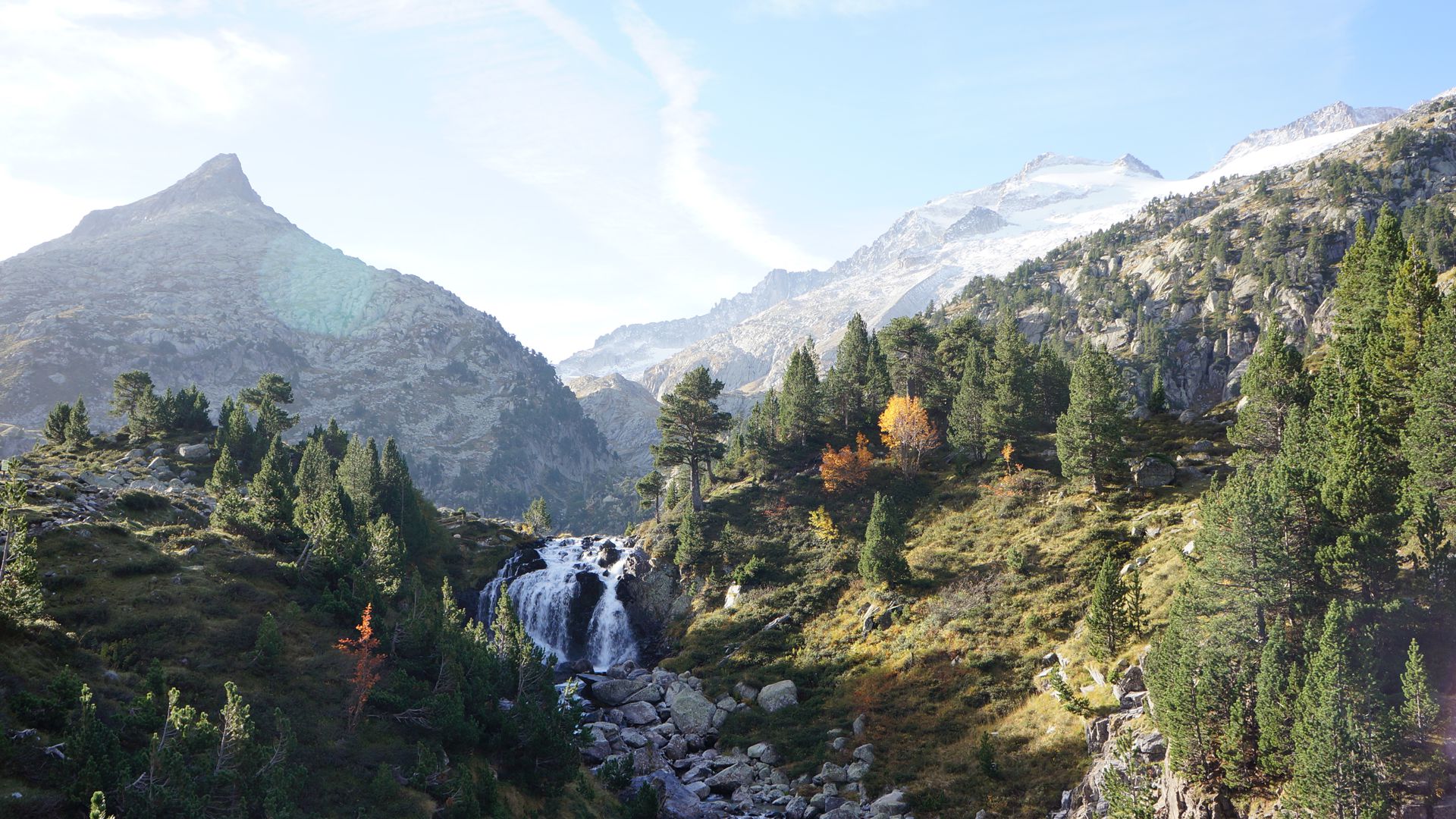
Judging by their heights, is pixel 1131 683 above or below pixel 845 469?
below

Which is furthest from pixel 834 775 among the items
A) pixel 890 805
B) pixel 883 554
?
pixel 883 554

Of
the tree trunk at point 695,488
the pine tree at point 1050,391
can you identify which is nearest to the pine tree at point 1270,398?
the pine tree at point 1050,391

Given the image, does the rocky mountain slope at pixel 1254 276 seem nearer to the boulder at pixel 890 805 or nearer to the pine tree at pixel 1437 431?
the pine tree at pixel 1437 431

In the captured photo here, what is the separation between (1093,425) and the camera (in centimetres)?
6066

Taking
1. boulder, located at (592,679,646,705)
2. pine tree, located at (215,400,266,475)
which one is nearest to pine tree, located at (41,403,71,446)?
pine tree, located at (215,400,266,475)

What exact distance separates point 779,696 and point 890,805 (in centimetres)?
1635

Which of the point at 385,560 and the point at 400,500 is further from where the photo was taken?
the point at 400,500

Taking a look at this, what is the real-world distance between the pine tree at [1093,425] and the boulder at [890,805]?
117 ft

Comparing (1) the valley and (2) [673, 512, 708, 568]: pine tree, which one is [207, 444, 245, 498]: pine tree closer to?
(1) the valley

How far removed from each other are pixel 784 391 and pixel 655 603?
124 feet

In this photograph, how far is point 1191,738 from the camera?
97.0 ft

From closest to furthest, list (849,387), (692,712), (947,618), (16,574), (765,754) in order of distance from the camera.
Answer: (16,574) < (765,754) < (692,712) < (947,618) < (849,387)

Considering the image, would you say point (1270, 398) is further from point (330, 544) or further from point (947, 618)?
point (330, 544)

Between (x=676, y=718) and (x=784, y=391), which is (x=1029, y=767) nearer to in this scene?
(x=676, y=718)
